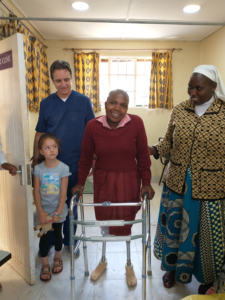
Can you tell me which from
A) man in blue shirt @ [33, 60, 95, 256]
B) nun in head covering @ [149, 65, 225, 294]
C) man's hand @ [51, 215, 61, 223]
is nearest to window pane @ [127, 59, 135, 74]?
man in blue shirt @ [33, 60, 95, 256]

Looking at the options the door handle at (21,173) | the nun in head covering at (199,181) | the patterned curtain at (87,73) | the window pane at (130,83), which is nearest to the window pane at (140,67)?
the window pane at (130,83)

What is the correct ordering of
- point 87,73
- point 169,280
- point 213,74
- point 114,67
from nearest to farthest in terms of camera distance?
point 213,74
point 169,280
point 87,73
point 114,67

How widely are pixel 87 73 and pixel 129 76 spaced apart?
2.96 ft

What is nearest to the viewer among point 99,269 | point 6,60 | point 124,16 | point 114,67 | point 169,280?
point 6,60

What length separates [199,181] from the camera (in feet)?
4.82

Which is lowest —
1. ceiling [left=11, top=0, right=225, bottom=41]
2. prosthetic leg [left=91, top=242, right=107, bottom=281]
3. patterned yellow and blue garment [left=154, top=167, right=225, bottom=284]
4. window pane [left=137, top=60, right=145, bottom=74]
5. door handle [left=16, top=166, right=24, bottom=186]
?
prosthetic leg [left=91, top=242, right=107, bottom=281]

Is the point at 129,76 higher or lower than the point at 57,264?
higher

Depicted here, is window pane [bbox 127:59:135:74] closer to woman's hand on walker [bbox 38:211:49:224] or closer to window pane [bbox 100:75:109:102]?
window pane [bbox 100:75:109:102]

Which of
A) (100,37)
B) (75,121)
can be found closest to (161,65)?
(100,37)

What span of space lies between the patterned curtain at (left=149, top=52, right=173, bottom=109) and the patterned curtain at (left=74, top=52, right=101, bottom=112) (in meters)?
1.13

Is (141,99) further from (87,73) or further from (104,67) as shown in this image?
(87,73)

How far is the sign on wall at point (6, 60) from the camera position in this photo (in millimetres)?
1586

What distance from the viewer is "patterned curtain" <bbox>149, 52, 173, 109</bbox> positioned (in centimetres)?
450

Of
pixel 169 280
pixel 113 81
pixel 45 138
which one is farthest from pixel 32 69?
pixel 169 280
